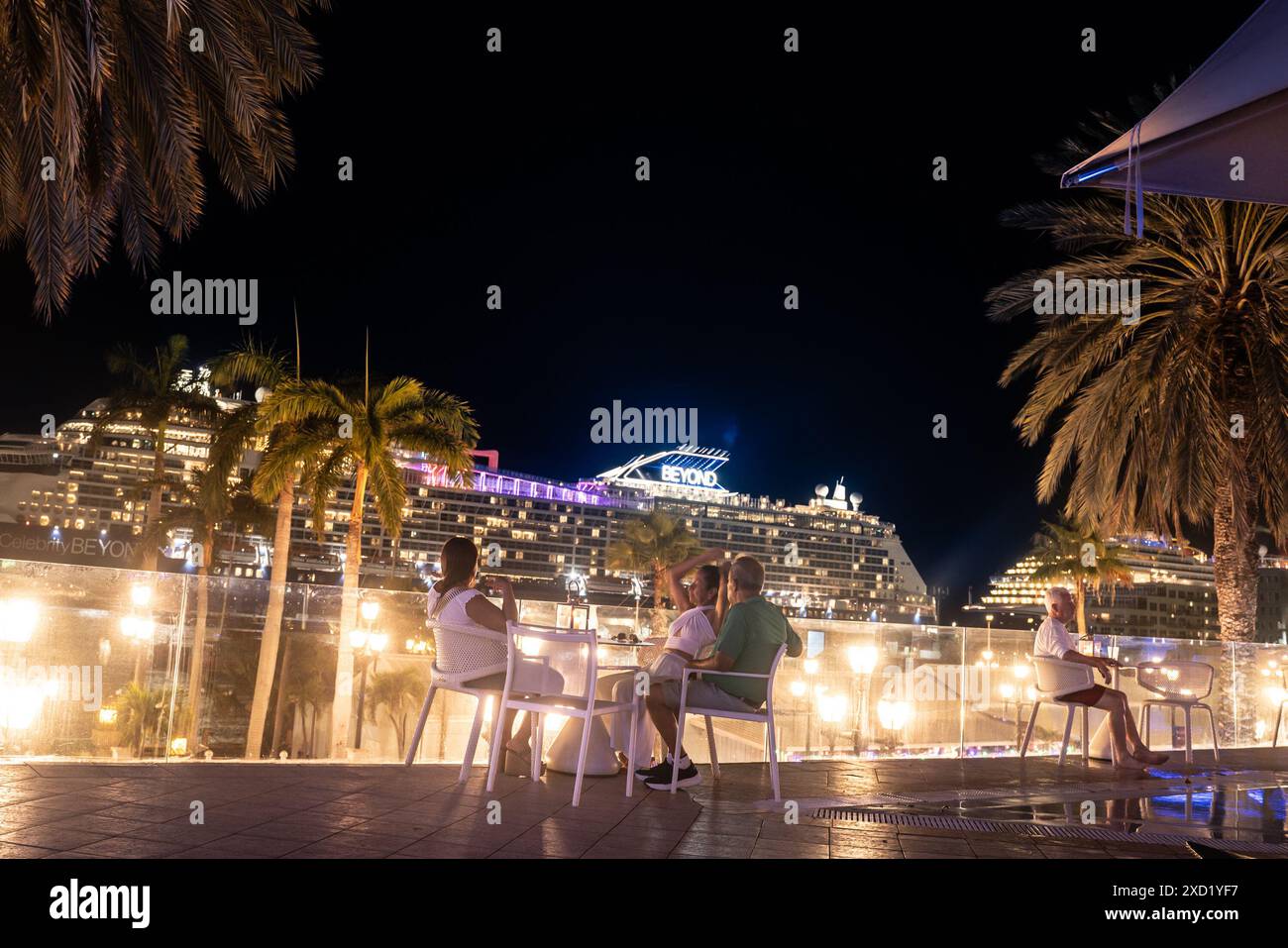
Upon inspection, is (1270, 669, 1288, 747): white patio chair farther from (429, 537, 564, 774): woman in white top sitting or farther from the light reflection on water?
(429, 537, 564, 774): woman in white top sitting

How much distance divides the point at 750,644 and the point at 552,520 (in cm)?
11836

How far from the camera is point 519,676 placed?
586 centimetres

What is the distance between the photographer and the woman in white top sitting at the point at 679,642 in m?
6.28

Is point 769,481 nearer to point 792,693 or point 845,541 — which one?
point 845,541

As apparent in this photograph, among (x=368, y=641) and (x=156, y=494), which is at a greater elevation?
(x=156, y=494)

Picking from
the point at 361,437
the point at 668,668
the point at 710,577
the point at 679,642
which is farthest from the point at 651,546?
the point at 668,668

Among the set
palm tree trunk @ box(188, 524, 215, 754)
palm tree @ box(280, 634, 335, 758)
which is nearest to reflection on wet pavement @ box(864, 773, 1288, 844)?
palm tree @ box(280, 634, 335, 758)

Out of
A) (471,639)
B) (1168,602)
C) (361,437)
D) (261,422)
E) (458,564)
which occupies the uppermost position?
(261,422)

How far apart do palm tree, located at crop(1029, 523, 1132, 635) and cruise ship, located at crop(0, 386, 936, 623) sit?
4116 cm

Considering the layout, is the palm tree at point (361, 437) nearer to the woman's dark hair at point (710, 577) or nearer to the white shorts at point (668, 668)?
the woman's dark hair at point (710, 577)

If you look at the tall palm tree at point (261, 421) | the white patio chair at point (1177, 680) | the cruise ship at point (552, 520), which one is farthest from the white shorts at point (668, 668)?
the cruise ship at point (552, 520)

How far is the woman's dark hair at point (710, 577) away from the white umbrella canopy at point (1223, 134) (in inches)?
136

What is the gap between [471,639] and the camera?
576cm

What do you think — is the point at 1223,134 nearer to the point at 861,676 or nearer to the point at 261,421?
the point at 861,676
